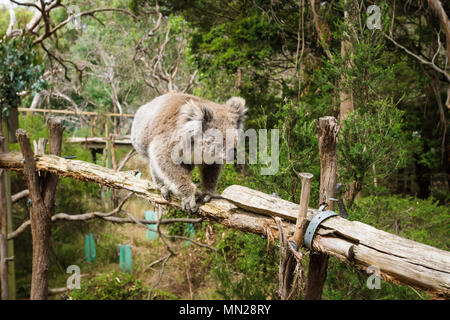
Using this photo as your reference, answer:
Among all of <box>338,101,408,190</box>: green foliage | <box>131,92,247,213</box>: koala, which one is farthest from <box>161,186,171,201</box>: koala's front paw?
<box>338,101,408,190</box>: green foliage

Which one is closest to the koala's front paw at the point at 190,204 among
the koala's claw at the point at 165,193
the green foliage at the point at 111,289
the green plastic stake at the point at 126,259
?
the koala's claw at the point at 165,193

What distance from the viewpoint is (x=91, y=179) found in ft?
10.1

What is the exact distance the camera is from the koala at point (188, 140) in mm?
2291

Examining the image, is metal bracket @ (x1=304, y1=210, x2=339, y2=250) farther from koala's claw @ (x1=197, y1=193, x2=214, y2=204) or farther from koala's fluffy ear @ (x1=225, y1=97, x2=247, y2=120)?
koala's fluffy ear @ (x1=225, y1=97, x2=247, y2=120)

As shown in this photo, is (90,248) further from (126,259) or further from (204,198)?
(204,198)

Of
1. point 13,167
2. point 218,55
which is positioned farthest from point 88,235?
point 218,55

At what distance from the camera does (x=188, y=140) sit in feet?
7.77

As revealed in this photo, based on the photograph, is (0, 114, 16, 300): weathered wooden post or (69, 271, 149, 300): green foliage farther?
(69, 271, 149, 300): green foliage

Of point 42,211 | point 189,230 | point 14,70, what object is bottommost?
point 189,230

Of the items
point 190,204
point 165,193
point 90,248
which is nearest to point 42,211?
point 165,193

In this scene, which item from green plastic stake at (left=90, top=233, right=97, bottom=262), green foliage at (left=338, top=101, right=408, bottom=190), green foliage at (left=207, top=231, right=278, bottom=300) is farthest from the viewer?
green plastic stake at (left=90, top=233, right=97, bottom=262)

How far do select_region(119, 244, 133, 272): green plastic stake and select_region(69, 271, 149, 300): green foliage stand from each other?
1.25 metres

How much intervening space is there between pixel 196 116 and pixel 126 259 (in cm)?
582

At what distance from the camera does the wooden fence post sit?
2.05 m
